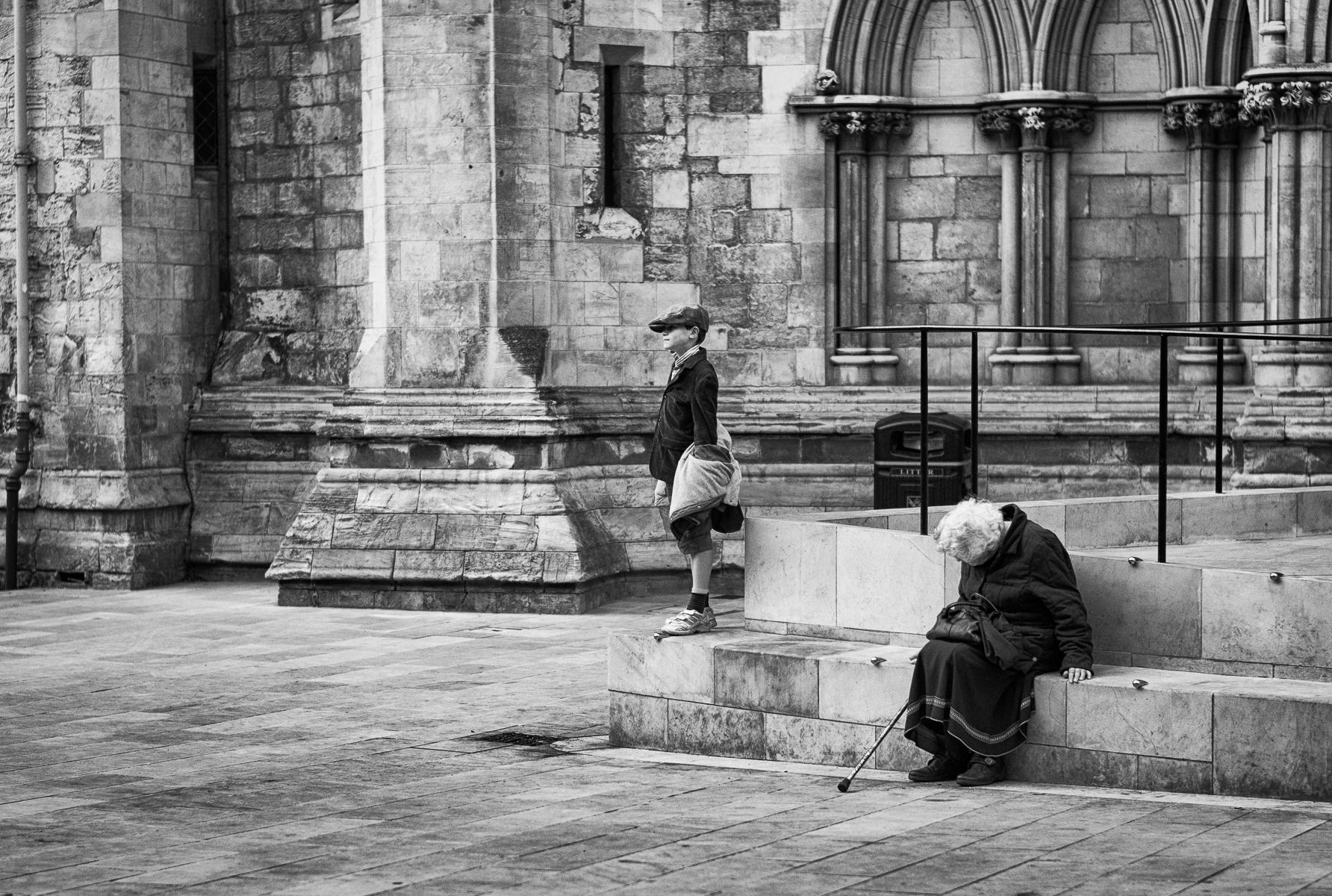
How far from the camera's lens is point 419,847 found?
22.9ft

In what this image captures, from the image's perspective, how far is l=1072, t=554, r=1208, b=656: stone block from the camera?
8344 mm

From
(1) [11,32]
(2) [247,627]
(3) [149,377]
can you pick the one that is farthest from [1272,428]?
(1) [11,32]

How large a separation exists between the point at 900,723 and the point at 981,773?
1.85 feet

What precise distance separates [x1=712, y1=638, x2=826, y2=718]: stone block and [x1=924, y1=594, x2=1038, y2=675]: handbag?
2.63ft

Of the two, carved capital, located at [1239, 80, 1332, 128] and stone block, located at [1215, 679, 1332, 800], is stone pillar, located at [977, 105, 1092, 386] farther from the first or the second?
stone block, located at [1215, 679, 1332, 800]

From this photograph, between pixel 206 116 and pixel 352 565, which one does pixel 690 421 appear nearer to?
pixel 352 565

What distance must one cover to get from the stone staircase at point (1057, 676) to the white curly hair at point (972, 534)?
552 mm

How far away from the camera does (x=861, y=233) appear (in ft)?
50.7

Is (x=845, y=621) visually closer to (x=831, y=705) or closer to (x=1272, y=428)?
(x=831, y=705)

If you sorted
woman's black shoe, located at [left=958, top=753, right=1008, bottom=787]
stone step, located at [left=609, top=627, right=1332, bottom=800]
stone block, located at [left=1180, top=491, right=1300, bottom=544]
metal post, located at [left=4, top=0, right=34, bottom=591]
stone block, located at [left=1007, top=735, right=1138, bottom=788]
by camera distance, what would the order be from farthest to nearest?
1. metal post, located at [left=4, top=0, right=34, bottom=591]
2. stone block, located at [left=1180, top=491, right=1300, bottom=544]
3. woman's black shoe, located at [left=958, top=753, right=1008, bottom=787]
4. stone block, located at [left=1007, top=735, right=1138, bottom=788]
5. stone step, located at [left=609, top=627, right=1332, bottom=800]

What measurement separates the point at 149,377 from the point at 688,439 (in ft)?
24.6

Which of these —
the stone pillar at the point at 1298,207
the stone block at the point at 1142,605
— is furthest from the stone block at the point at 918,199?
the stone block at the point at 1142,605

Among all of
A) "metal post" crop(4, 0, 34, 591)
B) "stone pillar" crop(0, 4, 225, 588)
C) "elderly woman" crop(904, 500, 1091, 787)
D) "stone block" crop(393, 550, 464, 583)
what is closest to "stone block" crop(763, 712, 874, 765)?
"elderly woman" crop(904, 500, 1091, 787)

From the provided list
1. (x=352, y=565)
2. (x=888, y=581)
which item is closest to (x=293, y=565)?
(x=352, y=565)
